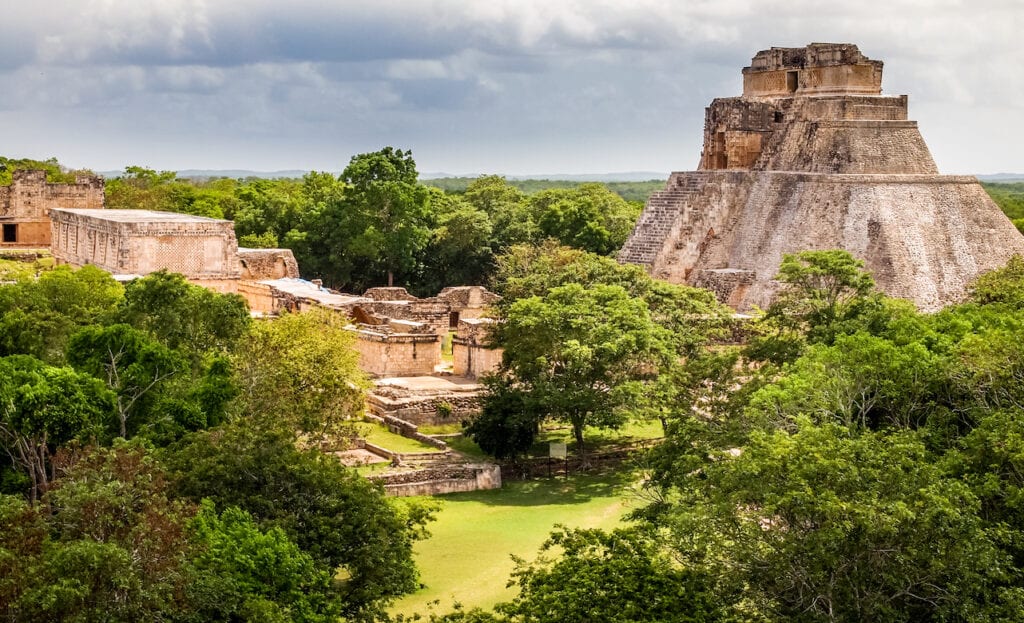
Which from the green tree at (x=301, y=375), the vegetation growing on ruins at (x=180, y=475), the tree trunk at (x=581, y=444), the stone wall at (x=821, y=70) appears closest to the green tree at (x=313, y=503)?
the vegetation growing on ruins at (x=180, y=475)

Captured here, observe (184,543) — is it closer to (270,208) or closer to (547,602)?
(547,602)

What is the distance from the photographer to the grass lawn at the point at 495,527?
1784 cm

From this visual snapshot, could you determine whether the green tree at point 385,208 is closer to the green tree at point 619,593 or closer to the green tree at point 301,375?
the green tree at point 301,375

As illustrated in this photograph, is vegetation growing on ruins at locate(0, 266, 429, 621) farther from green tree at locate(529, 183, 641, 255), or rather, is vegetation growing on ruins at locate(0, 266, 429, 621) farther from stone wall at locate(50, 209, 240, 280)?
green tree at locate(529, 183, 641, 255)

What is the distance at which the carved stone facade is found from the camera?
34250mm

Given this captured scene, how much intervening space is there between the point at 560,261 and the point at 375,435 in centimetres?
1221

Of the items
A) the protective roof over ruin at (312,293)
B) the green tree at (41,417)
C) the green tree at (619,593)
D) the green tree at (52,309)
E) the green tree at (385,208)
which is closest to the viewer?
the green tree at (619,593)

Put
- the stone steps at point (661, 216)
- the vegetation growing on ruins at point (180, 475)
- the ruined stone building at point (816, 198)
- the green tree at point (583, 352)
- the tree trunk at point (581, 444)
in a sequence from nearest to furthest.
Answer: the vegetation growing on ruins at point (180, 475), the green tree at point (583, 352), the tree trunk at point (581, 444), the ruined stone building at point (816, 198), the stone steps at point (661, 216)

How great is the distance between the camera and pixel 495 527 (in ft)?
68.7

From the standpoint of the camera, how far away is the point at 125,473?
46.9 ft

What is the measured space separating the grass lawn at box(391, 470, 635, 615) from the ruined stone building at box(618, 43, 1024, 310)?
966 centimetres

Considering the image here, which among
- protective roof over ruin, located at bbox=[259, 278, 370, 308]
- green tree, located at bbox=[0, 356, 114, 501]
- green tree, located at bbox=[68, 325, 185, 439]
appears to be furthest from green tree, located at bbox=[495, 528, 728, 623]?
protective roof over ruin, located at bbox=[259, 278, 370, 308]

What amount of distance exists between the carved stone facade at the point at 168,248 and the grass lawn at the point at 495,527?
14.1 meters

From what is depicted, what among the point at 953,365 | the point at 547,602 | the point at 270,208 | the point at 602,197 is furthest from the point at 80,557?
the point at 602,197
